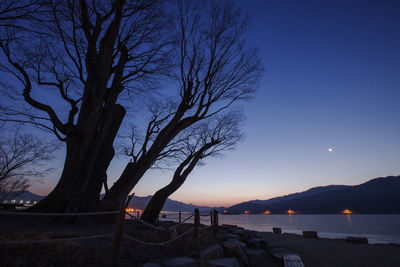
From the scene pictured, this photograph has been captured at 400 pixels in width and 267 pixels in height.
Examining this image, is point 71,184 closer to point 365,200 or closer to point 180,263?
point 180,263

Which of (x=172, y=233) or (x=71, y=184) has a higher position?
(x=71, y=184)

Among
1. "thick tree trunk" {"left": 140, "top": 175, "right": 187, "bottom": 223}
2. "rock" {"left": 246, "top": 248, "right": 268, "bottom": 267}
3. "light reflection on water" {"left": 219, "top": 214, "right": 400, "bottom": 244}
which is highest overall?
"thick tree trunk" {"left": 140, "top": 175, "right": 187, "bottom": 223}

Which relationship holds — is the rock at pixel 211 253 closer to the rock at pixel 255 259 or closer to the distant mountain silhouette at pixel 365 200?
the rock at pixel 255 259

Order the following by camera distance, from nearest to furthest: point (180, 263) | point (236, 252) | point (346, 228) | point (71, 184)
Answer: point (180, 263), point (236, 252), point (71, 184), point (346, 228)

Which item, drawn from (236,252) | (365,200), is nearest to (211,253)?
(236,252)

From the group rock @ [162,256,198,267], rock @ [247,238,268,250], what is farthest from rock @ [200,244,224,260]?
rock @ [247,238,268,250]

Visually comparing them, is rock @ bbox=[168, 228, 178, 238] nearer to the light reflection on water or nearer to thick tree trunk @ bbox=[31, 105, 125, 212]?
thick tree trunk @ bbox=[31, 105, 125, 212]

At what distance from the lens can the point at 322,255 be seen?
6.88 metres

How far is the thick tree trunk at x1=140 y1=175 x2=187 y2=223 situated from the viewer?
1077cm

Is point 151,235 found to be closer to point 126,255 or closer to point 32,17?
point 126,255

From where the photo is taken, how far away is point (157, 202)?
435 inches

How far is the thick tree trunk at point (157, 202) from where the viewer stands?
10.8m

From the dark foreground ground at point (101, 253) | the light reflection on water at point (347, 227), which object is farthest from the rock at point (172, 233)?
the light reflection on water at point (347, 227)

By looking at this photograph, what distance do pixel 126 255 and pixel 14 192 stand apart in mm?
14601
